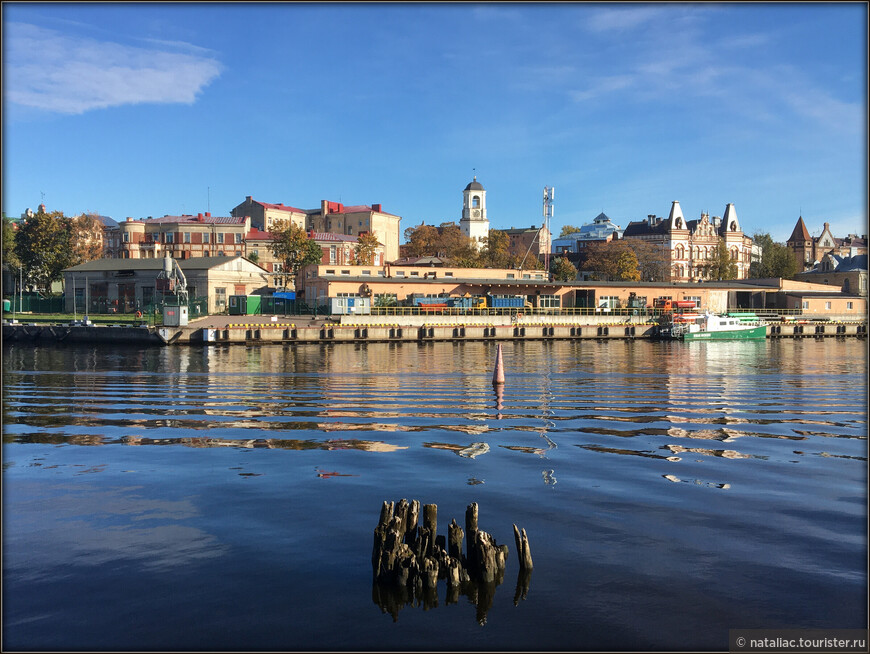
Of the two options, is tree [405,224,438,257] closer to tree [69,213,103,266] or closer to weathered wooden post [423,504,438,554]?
tree [69,213,103,266]

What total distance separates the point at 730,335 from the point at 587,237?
83656 mm

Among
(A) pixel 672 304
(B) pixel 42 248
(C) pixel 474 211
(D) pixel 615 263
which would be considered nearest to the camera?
(A) pixel 672 304

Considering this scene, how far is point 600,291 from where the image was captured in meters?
85.9

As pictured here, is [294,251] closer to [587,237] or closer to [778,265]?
[587,237]

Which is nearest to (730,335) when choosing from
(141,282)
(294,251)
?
(294,251)

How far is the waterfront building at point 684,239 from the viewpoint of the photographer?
452 feet

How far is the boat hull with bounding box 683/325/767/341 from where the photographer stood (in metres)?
70.5

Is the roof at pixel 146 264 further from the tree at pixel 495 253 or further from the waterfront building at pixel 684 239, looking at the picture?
the waterfront building at pixel 684 239

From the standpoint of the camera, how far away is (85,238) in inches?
3981

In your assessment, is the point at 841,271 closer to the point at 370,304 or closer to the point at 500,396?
the point at 370,304

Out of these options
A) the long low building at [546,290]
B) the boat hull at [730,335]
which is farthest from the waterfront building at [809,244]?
the boat hull at [730,335]

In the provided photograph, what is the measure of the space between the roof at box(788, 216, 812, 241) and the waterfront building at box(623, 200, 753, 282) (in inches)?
1213

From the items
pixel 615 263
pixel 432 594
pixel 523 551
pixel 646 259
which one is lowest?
pixel 432 594

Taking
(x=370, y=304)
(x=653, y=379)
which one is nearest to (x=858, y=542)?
(x=653, y=379)
